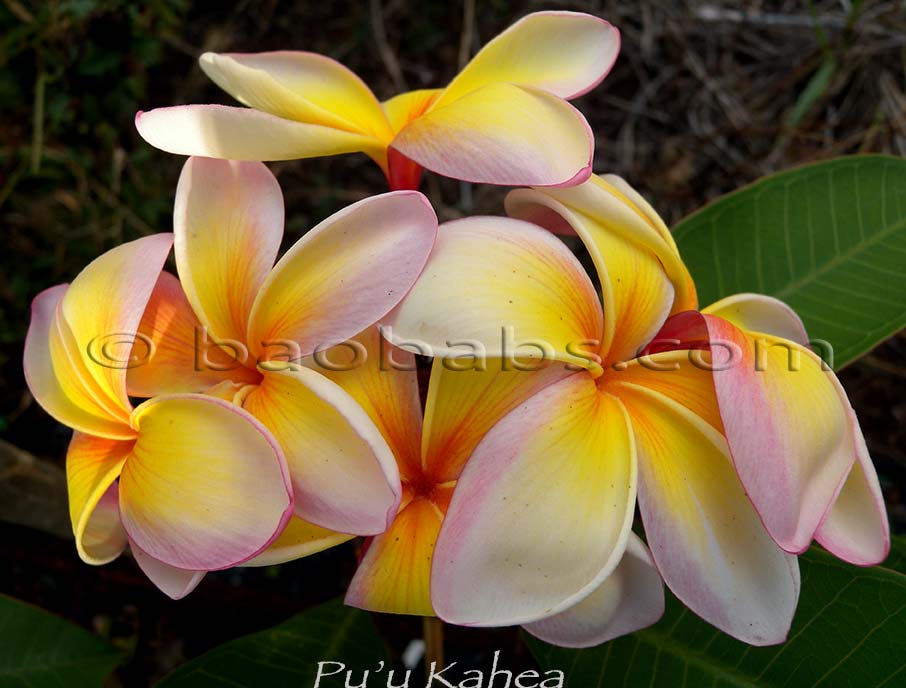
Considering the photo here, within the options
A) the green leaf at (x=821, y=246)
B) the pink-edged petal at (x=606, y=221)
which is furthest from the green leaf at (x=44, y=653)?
the green leaf at (x=821, y=246)

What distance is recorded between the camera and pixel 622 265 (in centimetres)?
63

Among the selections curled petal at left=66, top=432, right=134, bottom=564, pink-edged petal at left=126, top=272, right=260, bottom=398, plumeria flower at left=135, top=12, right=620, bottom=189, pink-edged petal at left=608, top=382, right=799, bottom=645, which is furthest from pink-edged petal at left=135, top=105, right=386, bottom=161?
pink-edged petal at left=608, top=382, right=799, bottom=645

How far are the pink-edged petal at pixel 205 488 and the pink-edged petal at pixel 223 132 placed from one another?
19cm

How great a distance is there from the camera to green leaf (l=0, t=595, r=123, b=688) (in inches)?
38.7

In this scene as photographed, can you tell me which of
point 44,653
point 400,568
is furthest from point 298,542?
point 44,653

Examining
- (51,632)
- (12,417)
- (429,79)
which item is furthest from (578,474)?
(429,79)

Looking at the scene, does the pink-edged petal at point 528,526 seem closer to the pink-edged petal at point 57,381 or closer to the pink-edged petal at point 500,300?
the pink-edged petal at point 500,300

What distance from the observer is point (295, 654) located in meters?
0.96

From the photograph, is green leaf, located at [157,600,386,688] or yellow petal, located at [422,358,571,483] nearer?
yellow petal, located at [422,358,571,483]

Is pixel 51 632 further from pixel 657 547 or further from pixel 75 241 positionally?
pixel 657 547

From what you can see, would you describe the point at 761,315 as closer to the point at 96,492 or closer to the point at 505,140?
the point at 505,140

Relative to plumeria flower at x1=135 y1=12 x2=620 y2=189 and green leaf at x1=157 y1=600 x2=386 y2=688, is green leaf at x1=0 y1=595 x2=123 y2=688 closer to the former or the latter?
green leaf at x1=157 y1=600 x2=386 y2=688

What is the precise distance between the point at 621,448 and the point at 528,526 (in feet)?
0.30

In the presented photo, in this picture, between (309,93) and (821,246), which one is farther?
(821,246)
